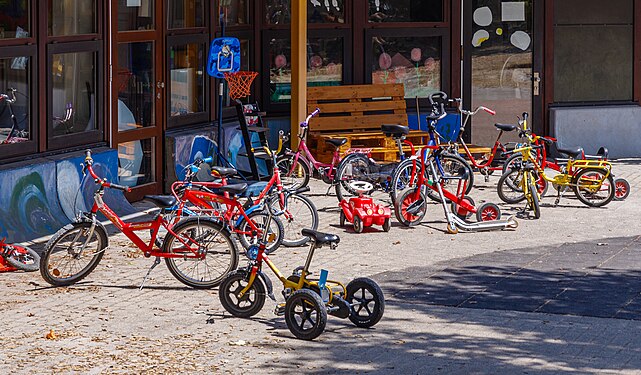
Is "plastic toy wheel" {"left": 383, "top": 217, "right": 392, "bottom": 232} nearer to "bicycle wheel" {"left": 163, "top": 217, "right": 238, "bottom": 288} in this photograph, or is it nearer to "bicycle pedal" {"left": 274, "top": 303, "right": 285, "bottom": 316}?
"bicycle wheel" {"left": 163, "top": 217, "right": 238, "bottom": 288}

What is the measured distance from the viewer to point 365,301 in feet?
29.7

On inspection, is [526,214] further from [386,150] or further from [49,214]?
[49,214]

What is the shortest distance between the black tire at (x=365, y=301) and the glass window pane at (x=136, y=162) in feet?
19.7

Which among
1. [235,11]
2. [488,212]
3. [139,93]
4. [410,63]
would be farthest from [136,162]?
[410,63]

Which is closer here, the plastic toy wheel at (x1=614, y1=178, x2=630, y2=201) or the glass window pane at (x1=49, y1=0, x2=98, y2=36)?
the glass window pane at (x1=49, y1=0, x2=98, y2=36)

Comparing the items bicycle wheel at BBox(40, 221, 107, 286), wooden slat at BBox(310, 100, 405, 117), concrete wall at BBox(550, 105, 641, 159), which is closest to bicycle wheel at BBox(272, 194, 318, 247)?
bicycle wheel at BBox(40, 221, 107, 286)

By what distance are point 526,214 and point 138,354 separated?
683 cm

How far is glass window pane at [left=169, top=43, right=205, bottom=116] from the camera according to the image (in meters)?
15.5

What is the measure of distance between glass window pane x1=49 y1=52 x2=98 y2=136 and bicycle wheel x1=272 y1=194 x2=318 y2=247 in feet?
8.98

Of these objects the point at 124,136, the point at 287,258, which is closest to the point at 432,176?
the point at 287,258

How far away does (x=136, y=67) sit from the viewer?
14680 millimetres

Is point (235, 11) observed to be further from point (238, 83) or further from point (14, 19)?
point (14, 19)

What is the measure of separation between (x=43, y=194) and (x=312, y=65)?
6.12 metres

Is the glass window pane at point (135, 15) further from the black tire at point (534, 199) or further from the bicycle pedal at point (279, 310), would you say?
the bicycle pedal at point (279, 310)
